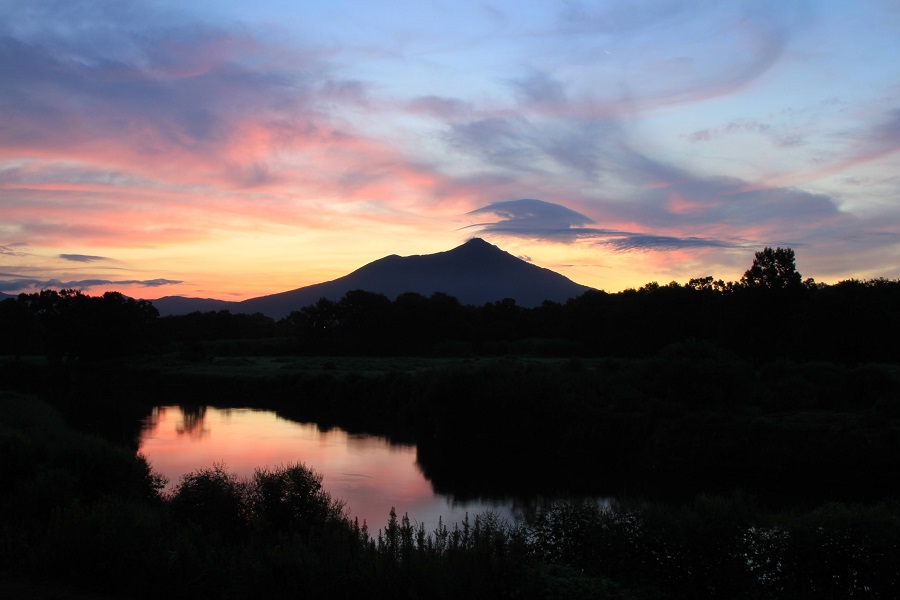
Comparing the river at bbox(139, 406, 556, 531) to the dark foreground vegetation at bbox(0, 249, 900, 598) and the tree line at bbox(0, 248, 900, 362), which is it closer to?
the dark foreground vegetation at bbox(0, 249, 900, 598)

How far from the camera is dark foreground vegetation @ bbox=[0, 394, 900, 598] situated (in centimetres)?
831

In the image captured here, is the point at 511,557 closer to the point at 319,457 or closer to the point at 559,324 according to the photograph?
the point at 319,457

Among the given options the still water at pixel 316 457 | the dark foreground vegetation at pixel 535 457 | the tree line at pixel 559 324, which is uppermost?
the tree line at pixel 559 324

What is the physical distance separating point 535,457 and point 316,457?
28.0 ft

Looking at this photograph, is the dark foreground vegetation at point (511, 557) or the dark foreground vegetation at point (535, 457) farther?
the dark foreground vegetation at point (535, 457)

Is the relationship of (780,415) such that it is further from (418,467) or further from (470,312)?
(470,312)

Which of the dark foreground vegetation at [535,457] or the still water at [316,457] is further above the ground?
the dark foreground vegetation at [535,457]

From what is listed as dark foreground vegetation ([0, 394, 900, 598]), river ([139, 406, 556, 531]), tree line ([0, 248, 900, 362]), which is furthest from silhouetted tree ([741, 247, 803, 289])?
dark foreground vegetation ([0, 394, 900, 598])

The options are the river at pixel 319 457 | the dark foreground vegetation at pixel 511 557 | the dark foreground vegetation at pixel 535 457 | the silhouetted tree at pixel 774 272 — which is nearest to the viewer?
the dark foreground vegetation at pixel 511 557

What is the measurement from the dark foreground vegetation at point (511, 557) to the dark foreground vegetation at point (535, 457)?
3cm

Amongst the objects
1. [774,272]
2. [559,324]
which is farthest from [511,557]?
[559,324]

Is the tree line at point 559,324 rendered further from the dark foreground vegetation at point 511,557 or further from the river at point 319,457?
the dark foreground vegetation at point 511,557

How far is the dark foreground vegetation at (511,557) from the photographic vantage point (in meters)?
8.31

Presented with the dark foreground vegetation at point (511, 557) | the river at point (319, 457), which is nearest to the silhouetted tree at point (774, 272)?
the river at point (319, 457)
